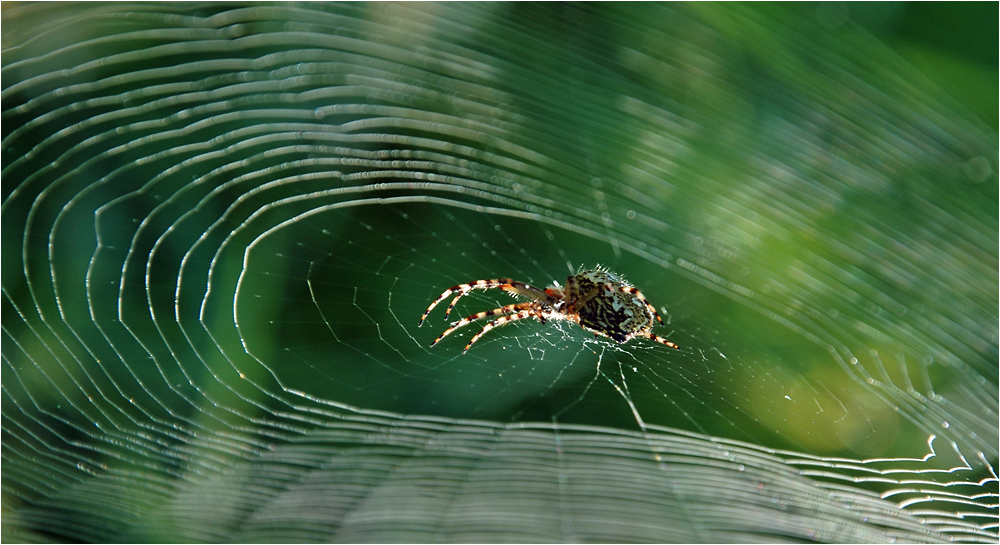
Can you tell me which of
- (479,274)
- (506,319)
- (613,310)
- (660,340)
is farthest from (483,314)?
(660,340)

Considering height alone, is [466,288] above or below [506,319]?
above

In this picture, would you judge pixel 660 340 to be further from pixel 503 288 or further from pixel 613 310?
pixel 503 288

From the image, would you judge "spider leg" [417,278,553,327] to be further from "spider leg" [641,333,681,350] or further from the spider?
"spider leg" [641,333,681,350]

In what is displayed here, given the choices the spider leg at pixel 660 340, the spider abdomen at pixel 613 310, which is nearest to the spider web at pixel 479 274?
the spider leg at pixel 660 340

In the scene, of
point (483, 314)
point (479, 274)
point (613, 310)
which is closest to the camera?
point (613, 310)

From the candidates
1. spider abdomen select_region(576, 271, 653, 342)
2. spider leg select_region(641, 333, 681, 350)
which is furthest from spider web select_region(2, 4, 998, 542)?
spider abdomen select_region(576, 271, 653, 342)

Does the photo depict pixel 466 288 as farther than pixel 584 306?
Yes
